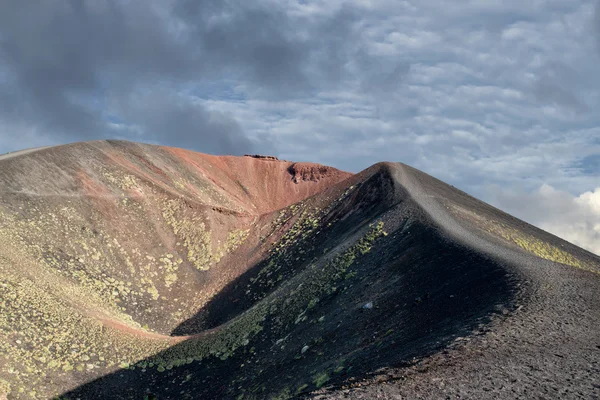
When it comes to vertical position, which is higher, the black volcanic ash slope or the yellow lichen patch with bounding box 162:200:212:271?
the yellow lichen patch with bounding box 162:200:212:271

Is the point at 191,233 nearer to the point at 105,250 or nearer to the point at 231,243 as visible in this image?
the point at 231,243

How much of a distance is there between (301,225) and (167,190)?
1499 cm

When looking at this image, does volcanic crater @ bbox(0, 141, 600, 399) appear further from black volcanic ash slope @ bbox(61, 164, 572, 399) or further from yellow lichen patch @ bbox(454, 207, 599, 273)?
yellow lichen patch @ bbox(454, 207, 599, 273)

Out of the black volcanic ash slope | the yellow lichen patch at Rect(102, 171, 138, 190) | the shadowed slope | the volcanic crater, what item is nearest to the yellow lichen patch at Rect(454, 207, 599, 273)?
the volcanic crater

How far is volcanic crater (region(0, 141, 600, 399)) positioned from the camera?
632 inches

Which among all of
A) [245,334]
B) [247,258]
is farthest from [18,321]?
[247,258]

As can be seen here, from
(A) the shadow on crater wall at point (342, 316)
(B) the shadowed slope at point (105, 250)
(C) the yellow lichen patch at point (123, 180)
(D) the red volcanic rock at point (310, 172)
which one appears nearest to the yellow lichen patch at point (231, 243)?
(B) the shadowed slope at point (105, 250)

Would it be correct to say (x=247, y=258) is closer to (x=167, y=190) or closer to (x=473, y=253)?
(x=167, y=190)

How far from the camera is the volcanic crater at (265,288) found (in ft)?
52.7

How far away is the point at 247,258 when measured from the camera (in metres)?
48.2

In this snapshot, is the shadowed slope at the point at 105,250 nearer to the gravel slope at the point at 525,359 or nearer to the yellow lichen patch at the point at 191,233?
the yellow lichen patch at the point at 191,233

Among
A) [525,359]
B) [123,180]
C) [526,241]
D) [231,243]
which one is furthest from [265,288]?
[525,359]

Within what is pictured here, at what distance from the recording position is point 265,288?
40.1 meters

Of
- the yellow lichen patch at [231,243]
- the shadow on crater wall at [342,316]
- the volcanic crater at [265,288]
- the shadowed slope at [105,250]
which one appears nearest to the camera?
the volcanic crater at [265,288]
